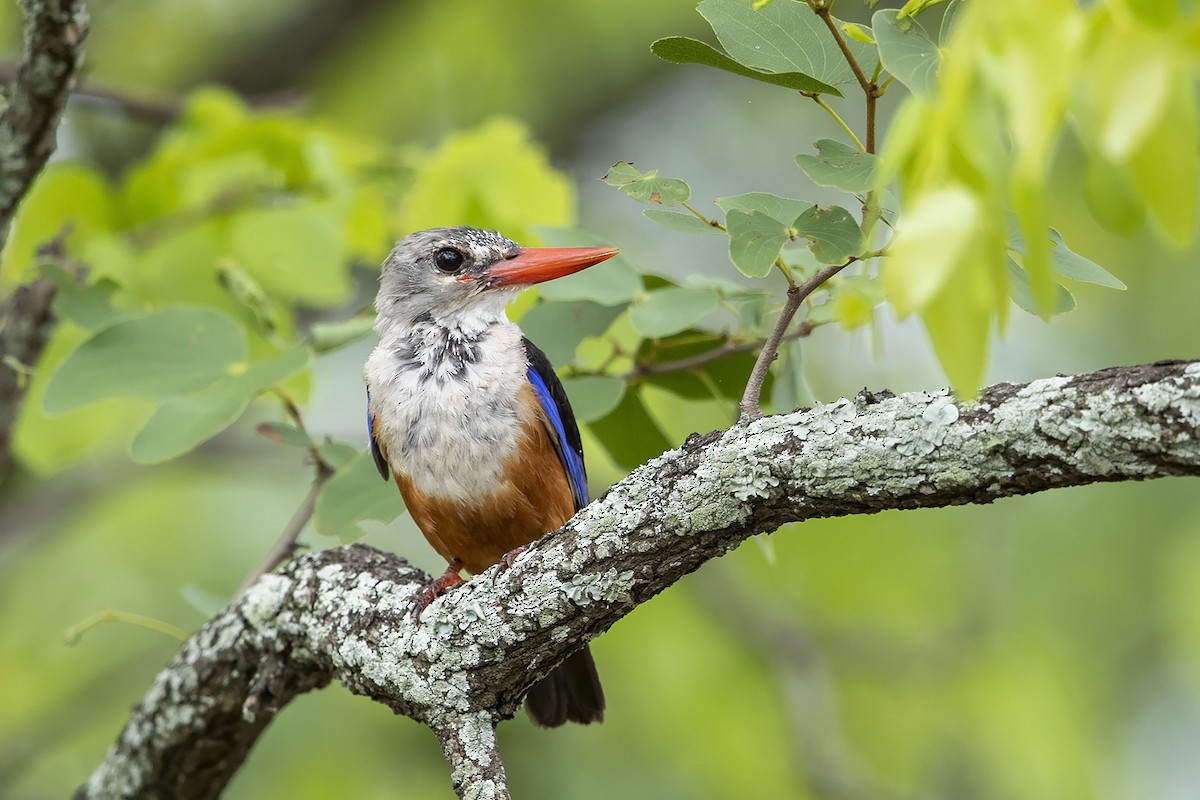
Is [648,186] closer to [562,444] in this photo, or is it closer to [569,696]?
[562,444]

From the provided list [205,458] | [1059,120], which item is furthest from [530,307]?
[205,458]

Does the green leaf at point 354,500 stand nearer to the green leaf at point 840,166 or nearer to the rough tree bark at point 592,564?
the rough tree bark at point 592,564

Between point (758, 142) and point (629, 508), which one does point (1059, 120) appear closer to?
point (629, 508)

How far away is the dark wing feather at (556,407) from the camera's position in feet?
11.6

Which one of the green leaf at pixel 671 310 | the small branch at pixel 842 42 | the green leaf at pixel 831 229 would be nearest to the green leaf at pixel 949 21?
the small branch at pixel 842 42

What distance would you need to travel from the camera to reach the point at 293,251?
4.29 m

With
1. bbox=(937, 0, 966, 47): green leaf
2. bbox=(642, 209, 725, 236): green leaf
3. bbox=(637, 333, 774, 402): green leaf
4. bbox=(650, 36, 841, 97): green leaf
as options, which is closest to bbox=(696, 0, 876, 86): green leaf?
bbox=(650, 36, 841, 97): green leaf

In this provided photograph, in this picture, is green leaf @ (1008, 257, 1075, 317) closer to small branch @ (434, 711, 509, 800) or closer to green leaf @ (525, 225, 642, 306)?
green leaf @ (525, 225, 642, 306)

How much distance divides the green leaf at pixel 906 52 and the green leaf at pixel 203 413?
1747 mm

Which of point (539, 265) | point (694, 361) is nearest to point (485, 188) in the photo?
point (539, 265)

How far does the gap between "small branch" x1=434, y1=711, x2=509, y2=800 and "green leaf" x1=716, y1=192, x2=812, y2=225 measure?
3.86ft

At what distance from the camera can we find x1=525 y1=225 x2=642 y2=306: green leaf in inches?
126

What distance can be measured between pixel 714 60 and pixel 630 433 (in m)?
1.38

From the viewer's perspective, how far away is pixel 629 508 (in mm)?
2311
